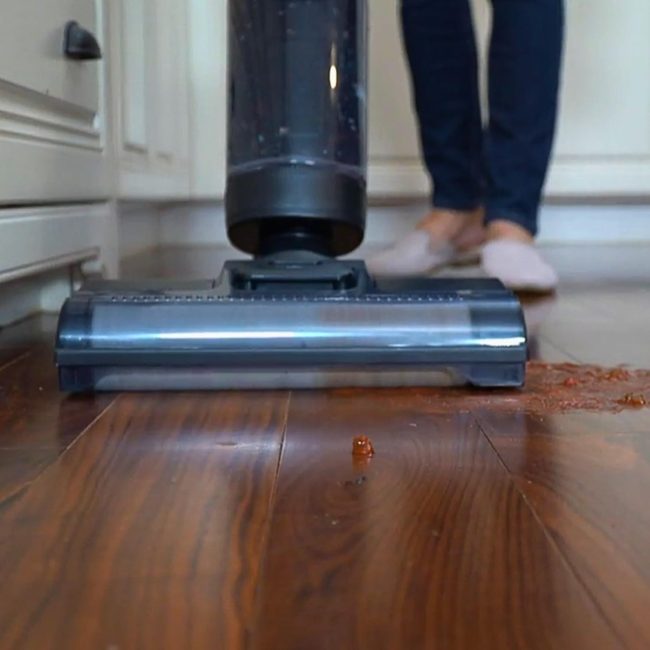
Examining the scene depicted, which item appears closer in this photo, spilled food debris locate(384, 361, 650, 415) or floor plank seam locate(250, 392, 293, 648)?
floor plank seam locate(250, 392, 293, 648)

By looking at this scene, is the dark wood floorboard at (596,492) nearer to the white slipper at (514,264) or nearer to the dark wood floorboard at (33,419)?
the dark wood floorboard at (33,419)

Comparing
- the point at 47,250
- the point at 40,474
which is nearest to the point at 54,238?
the point at 47,250

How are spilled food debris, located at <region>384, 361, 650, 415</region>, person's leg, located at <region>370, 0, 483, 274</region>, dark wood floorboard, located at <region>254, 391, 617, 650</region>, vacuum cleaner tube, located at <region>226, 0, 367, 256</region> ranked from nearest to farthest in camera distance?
dark wood floorboard, located at <region>254, 391, 617, 650</region> < spilled food debris, located at <region>384, 361, 650, 415</region> < vacuum cleaner tube, located at <region>226, 0, 367, 256</region> < person's leg, located at <region>370, 0, 483, 274</region>

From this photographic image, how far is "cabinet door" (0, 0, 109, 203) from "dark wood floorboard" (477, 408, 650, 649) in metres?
0.55

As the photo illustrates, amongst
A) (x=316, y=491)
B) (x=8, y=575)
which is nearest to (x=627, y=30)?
(x=316, y=491)

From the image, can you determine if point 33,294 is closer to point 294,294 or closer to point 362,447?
point 294,294

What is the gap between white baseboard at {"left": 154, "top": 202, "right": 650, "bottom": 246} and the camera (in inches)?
102

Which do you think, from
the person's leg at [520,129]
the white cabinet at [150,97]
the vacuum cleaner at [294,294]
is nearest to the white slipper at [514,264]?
the person's leg at [520,129]

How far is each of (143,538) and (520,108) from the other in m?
1.01

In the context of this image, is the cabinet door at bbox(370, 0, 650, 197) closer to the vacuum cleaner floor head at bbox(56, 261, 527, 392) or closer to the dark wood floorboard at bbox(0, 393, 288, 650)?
the vacuum cleaner floor head at bbox(56, 261, 527, 392)

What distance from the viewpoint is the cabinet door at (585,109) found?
2.40 m

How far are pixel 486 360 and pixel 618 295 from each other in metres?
0.74

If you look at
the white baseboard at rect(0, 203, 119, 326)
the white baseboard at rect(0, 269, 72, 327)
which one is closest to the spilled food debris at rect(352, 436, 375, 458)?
the white baseboard at rect(0, 203, 119, 326)

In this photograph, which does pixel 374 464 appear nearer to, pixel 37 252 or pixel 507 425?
pixel 507 425
